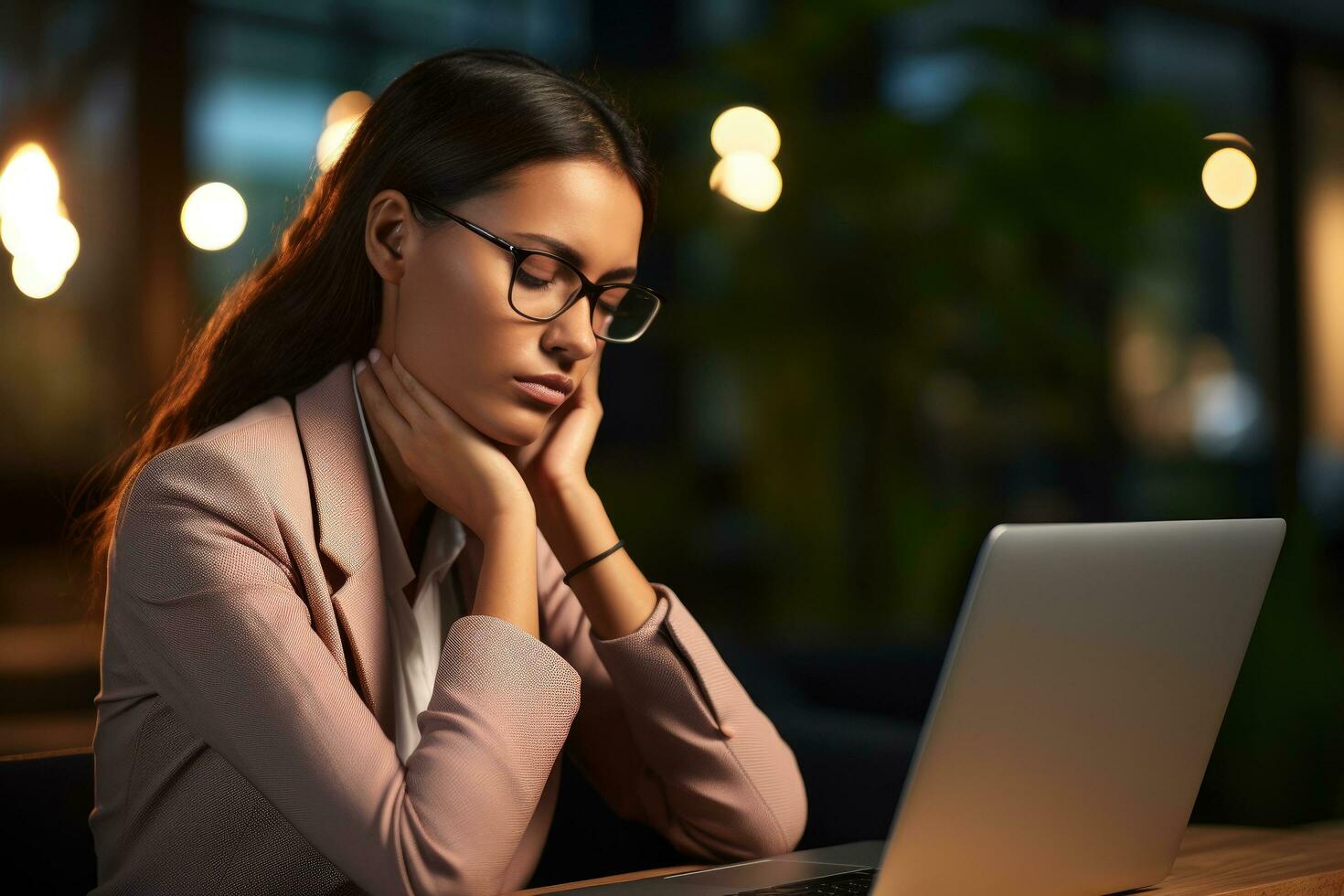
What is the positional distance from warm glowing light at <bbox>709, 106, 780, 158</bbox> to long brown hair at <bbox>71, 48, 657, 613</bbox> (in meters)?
3.06

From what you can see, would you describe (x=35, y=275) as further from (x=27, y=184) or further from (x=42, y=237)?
(x=27, y=184)

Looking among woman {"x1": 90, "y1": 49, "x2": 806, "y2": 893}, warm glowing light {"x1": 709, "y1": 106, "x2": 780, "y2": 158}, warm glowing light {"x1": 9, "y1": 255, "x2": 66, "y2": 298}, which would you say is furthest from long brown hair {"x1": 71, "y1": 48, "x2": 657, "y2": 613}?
warm glowing light {"x1": 9, "y1": 255, "x2": 66, "y2": 298}

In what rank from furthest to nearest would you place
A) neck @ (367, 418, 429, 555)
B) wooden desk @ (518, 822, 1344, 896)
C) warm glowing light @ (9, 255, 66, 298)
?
1. warm glowing light @ (9, 255, 66, 298)
2. neck @ (367, 418, 429, 555)
3. wooden desk @ (518, 822, 1344, 896)

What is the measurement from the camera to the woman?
1185mm

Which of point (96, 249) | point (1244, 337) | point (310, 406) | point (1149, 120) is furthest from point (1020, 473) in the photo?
point (310, 406)

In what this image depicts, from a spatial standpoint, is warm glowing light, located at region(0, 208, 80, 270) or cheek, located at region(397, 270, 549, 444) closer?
cheek, located at region(397, 270, 549, 444)

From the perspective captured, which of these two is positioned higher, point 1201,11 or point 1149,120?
point 1201,11

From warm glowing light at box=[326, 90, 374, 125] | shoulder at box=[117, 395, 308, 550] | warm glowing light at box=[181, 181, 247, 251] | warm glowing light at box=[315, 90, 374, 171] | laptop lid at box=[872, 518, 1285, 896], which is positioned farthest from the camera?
warm glowing light at box=[181, 181, 247, 251]

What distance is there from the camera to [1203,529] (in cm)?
99

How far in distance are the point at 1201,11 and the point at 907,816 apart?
796 cm

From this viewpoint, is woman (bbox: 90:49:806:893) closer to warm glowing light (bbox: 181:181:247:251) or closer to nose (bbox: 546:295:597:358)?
nose (bbox: 546:295:597:358)

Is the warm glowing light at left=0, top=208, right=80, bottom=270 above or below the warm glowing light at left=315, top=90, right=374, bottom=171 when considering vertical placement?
below

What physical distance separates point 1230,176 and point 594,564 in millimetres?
3943

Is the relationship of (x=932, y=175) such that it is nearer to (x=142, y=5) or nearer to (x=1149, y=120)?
(x=1149, y=120)
